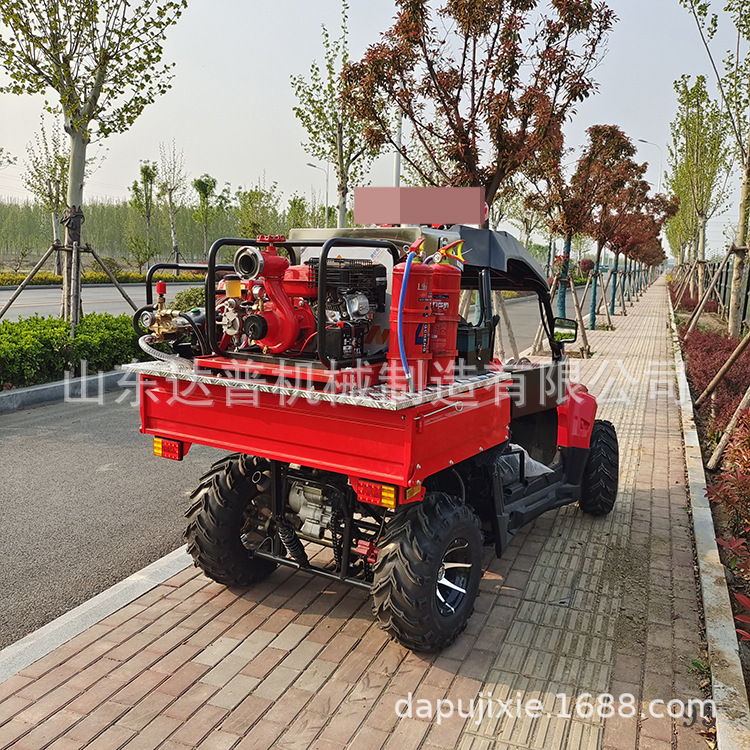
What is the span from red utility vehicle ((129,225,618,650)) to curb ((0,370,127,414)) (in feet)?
16.5

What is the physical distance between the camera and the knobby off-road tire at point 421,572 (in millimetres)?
3225

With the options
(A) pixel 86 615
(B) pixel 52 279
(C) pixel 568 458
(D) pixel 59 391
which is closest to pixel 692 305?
(C) pixel 568 458

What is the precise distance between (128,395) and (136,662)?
21.3 ft

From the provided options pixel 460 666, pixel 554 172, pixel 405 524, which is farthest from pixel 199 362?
pixel 554 172

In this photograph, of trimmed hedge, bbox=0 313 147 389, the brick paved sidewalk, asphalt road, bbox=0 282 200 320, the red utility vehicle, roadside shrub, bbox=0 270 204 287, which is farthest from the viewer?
roadside shrub, bbox=0 270 204 287

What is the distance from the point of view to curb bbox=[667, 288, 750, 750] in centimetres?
291

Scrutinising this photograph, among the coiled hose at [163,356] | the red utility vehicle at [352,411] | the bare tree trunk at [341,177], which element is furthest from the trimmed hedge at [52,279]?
the red utility vehicle at [352,411]

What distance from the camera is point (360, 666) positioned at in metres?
3.37

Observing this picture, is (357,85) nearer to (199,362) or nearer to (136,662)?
(199,362)

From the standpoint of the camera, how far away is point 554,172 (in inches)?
422

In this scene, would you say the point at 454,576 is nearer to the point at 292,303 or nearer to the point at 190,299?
the point at 292,303

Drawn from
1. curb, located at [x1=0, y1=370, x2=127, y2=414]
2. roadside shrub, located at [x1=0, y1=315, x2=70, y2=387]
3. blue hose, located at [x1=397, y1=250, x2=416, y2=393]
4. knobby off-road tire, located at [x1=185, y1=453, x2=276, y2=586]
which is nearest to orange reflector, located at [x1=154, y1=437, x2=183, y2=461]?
knobby off-road tire, located at [x1=185, y1=453, x2=276, y2=586]

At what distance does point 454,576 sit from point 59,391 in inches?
271

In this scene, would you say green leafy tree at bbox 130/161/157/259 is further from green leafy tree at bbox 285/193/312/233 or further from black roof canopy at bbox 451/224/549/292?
black roof canopy at bbox 451/224/549/292
